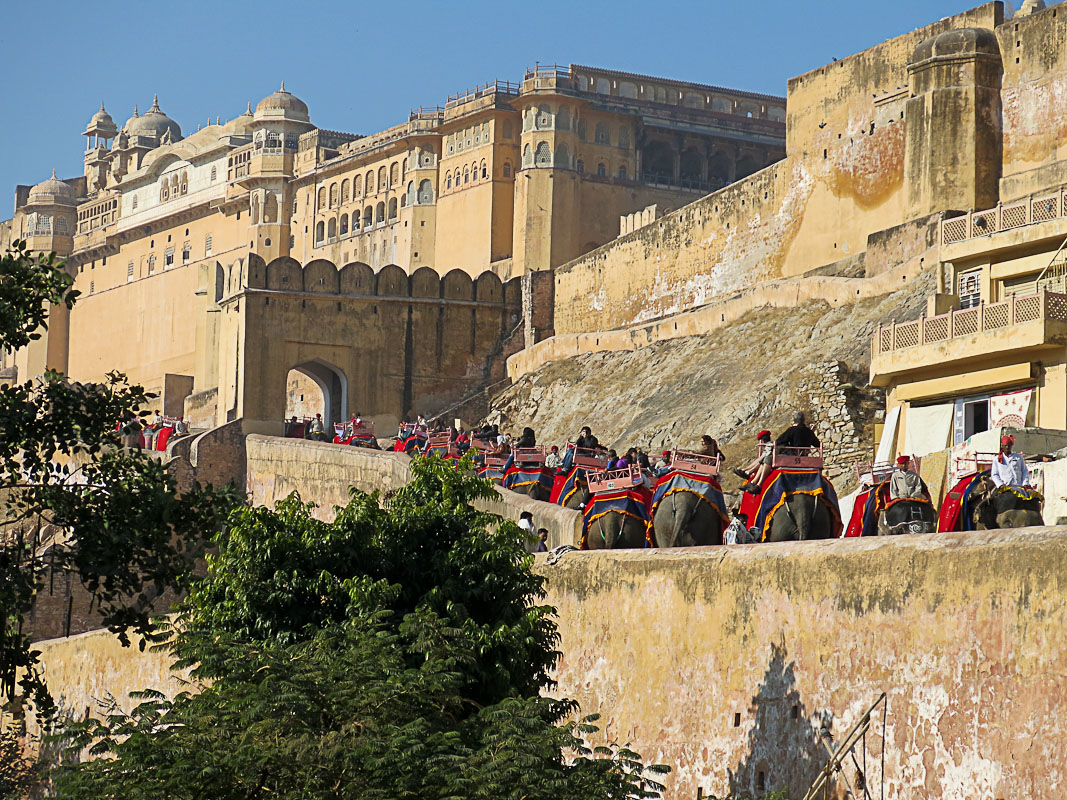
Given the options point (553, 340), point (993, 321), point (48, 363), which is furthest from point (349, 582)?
point (48, 363)

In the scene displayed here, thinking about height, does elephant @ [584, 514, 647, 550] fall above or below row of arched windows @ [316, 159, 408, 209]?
below

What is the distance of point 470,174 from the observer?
51.5 m

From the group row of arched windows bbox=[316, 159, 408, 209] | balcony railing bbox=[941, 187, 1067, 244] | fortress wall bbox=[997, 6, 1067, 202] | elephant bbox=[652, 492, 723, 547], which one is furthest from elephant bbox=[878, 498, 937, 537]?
row of arched windows bbox=[316, 159, 408, 209]

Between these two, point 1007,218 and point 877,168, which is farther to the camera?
point 877,168

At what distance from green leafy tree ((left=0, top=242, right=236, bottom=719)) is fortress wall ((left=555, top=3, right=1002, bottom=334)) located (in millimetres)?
20833

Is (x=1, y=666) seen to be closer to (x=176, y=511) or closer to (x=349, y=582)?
(x=176, y=511)

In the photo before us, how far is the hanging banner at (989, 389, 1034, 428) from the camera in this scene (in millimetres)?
19594

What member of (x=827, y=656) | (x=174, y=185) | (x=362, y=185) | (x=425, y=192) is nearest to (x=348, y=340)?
(x=425, y=192)

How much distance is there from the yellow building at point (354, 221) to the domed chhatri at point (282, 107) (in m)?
0.05

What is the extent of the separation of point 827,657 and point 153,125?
67233 millimetres

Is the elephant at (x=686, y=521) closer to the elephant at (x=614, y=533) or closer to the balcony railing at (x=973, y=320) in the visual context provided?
the elephant at (x=614, y=533)

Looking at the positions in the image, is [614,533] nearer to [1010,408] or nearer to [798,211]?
[1010,408]

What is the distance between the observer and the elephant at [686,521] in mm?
14281

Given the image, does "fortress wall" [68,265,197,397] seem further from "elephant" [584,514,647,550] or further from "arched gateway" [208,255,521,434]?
"elephant" [584,514,647,550]
